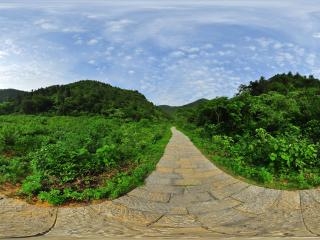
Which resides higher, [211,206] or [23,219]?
[211,206]

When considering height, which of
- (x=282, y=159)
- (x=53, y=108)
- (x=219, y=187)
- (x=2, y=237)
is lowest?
(x=2, y=237)

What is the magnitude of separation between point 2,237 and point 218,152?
917 centimetres

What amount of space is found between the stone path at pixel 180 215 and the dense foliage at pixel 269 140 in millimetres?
979

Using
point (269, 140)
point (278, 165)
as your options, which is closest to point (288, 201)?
point (278, 165)

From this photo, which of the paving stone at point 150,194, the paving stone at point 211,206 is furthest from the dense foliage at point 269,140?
the paving stone at point 150,194

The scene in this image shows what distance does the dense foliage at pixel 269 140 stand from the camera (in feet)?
27.8

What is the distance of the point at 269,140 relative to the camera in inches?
383

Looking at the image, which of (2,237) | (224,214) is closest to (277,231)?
(224,214)

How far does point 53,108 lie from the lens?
7312 cm

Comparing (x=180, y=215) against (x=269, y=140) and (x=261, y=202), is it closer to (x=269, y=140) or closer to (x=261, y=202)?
(x=261, y=202)

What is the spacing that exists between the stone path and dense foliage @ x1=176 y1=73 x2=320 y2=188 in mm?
979

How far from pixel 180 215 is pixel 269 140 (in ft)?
15.0

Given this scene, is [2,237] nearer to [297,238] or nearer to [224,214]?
[224,214]

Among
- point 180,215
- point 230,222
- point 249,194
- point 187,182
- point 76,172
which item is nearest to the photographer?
point 230,222
